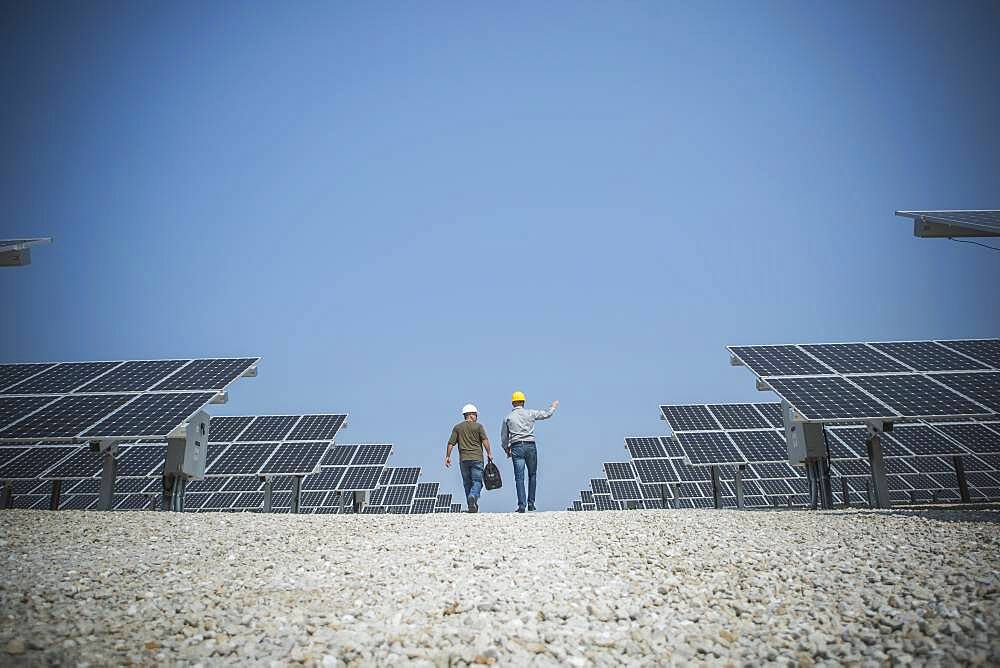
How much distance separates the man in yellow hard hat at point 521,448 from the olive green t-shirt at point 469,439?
1.40 ft

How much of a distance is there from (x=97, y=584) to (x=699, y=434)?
1611cm

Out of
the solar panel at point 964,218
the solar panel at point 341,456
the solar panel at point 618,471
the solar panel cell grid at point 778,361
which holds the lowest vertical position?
the solar panel at point 618,471

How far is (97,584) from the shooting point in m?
4.81

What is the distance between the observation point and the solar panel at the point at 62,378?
1366 cm

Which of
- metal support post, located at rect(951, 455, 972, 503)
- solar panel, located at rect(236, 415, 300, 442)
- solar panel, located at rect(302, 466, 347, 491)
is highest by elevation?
solar panel, located at rect(236, 415, 300, 442)

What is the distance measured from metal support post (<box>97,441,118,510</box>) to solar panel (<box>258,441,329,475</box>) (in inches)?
187

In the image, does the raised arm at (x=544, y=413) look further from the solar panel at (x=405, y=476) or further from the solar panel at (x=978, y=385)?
the solar panel at (x=405, y=476)

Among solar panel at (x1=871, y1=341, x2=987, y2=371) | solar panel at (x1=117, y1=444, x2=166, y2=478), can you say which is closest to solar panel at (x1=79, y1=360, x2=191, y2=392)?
solar panel at (x1=117, y1=444, x2=166, y2=478)

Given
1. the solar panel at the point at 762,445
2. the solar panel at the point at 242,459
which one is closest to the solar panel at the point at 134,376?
the solar panel at the point at 242,459

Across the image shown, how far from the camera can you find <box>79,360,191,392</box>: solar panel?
1366 centimetres

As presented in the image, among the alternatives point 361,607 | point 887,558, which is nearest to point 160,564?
point 361,607

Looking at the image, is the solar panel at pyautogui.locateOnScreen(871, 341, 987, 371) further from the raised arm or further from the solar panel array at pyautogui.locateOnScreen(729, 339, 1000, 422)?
the raised arm

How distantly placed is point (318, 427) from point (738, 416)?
14103 mm

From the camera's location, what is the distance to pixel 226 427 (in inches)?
858
